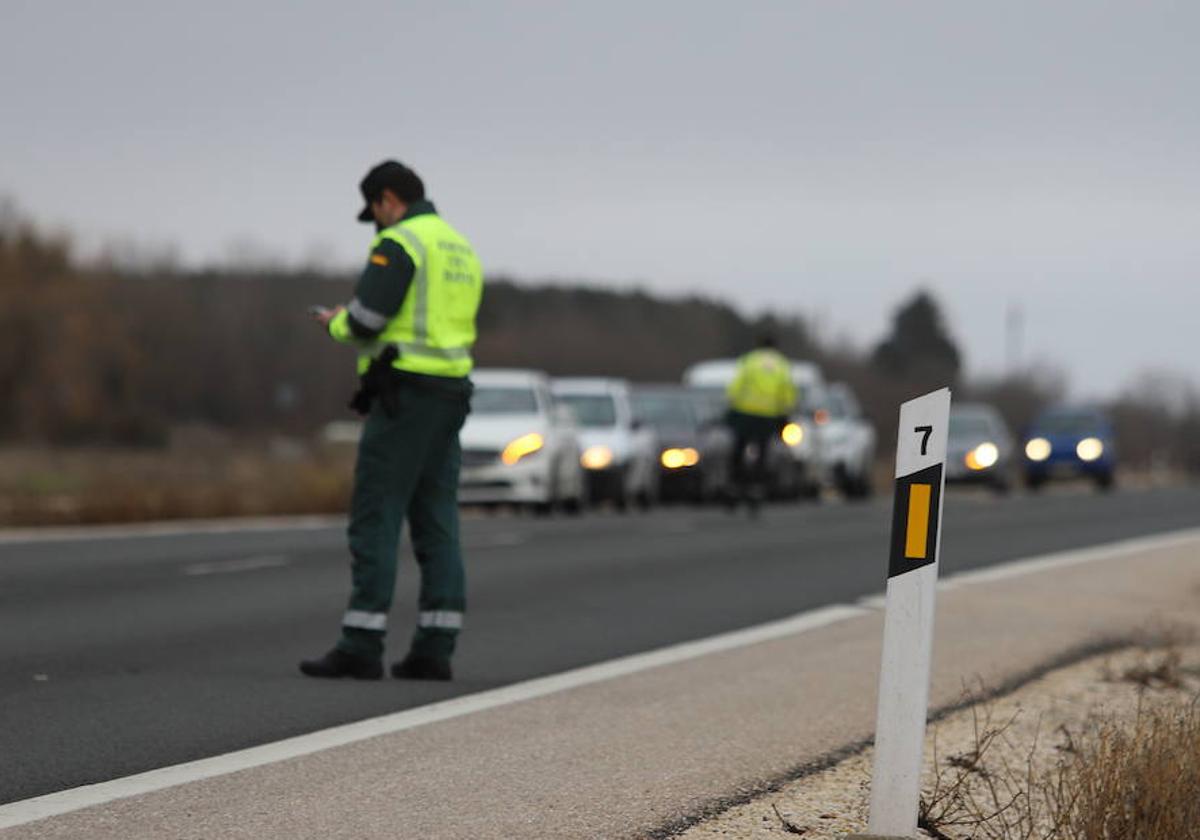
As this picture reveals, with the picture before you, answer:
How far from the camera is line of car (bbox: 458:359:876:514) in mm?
25594

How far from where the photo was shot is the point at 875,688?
355 inches

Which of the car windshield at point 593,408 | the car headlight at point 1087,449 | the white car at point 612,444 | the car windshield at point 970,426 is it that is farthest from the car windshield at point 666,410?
the car headlight at point 1087,449

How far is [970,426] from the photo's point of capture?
4144 cm

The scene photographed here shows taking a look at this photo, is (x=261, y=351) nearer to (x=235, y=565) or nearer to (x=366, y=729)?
(x=235, y=565)

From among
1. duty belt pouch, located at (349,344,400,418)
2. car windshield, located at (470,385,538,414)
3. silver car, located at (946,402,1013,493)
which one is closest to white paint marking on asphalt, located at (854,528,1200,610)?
duty belt pouch, located at (349,344,400,418)

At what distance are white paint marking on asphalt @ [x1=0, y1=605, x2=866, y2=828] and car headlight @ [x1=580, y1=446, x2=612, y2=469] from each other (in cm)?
1675

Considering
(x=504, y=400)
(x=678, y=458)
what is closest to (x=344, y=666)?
(x=504, y=400)

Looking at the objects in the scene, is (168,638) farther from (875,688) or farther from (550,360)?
(550,360)

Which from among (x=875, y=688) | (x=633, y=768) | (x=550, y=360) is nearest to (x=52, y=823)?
(x=633, y=768)

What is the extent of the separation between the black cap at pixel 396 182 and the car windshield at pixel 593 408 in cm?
2057

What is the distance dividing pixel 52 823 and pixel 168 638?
5042 mm

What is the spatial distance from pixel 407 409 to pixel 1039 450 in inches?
1442

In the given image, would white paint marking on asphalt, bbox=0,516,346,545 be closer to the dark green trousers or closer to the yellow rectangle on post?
the dark green trousers

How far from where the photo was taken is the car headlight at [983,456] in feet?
131
